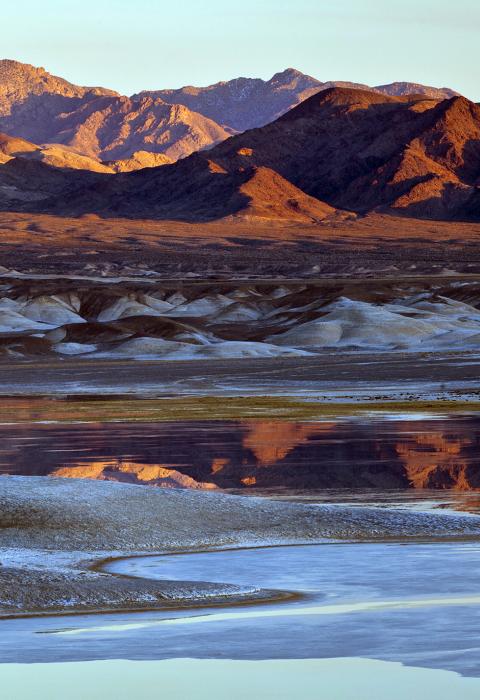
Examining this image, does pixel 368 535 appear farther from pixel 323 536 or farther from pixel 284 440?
pixel 284 440

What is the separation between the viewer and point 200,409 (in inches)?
2005

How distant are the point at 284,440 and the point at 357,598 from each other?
73.5 feet

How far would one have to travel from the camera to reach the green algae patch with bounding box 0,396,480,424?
46938 millimetres

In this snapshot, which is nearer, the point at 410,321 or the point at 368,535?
the point at 368,535

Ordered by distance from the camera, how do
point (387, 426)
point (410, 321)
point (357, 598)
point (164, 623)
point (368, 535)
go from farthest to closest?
point (410, 321), point (387, 426), point (368, 535), point (357, 598), point (164, 623)

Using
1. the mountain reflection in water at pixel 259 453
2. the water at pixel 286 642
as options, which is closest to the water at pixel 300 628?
the water at pixel 286 642

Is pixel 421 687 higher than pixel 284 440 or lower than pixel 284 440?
higher

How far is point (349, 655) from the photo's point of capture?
12406mm

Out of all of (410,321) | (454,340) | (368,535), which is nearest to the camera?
(368,535)

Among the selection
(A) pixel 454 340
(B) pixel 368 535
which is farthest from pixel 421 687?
(A) pixel 454 340

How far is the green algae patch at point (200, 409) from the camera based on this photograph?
46.9 m

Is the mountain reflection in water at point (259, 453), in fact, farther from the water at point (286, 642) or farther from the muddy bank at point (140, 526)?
the water at point (286, 642)

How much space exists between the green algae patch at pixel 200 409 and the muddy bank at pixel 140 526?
22319 millimetres

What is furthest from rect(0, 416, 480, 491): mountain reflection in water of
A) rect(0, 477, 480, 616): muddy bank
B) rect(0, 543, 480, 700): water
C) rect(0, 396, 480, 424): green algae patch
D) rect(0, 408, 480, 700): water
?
rect(0, 543, 480, 700): water
